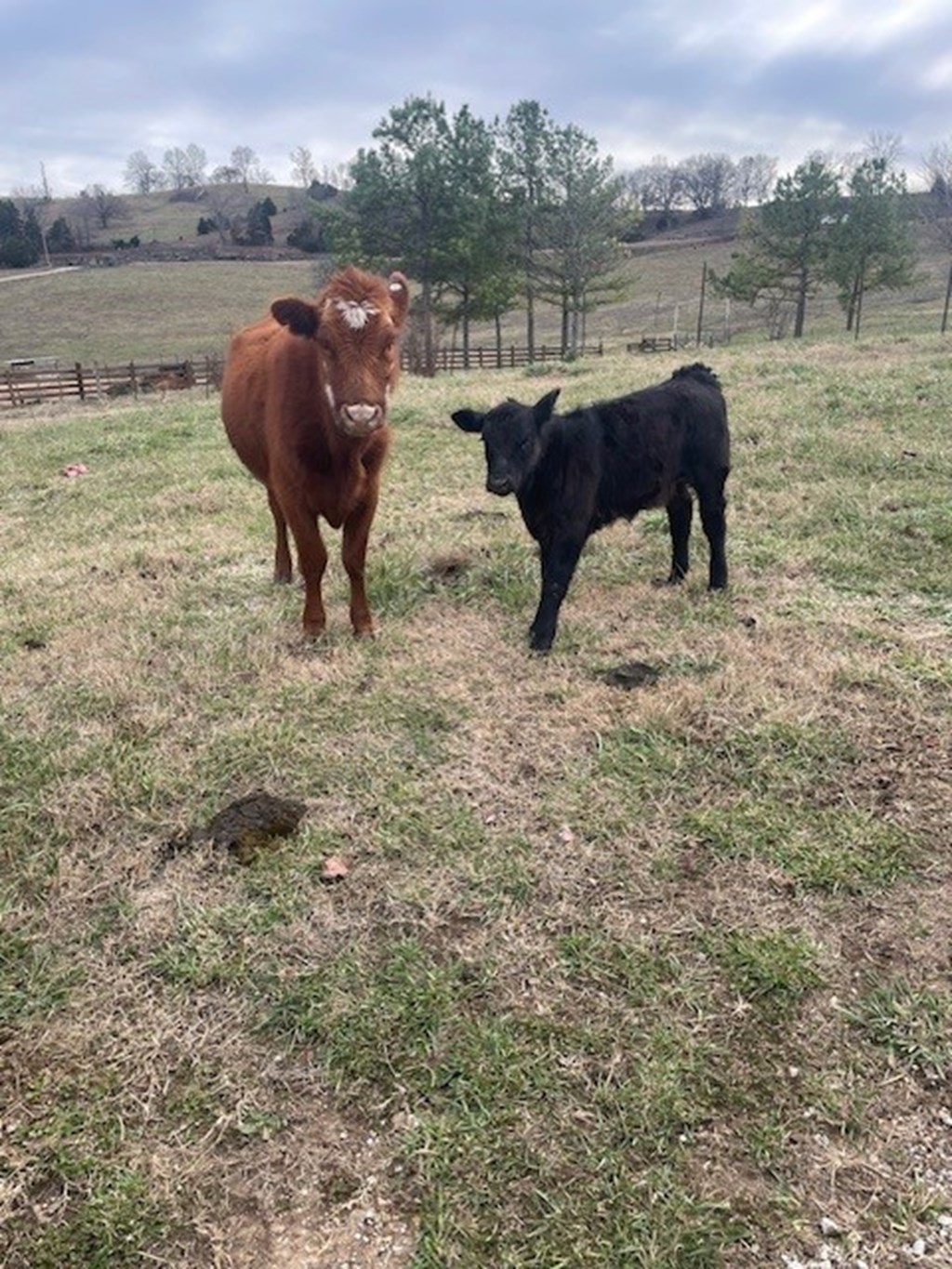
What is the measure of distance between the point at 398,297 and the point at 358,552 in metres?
1.55

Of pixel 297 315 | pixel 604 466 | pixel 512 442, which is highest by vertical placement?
pixel 297 315

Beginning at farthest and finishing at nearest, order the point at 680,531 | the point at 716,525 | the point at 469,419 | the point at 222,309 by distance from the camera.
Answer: the point at 222,309 → the point at 680,531 → the point at 716,525 → the point at 469,419

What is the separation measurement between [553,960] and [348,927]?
0.72 meters

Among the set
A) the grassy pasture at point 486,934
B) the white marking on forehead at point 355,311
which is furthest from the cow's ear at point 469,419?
the grassy pasture at point 486,934

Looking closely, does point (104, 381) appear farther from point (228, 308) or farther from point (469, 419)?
point (228, 308)

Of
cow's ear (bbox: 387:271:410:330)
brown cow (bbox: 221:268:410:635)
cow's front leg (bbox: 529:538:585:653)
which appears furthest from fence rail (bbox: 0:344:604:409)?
cow's front leg (bbox: 529:538:585:653)

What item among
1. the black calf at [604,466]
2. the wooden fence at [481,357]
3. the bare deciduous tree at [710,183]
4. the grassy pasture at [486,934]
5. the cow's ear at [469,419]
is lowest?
the grassy pasture at [486,934]

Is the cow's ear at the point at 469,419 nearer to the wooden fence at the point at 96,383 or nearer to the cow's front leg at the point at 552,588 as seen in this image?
the cow's front leg at the point at 552,588

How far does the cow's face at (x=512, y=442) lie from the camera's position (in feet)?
15.9

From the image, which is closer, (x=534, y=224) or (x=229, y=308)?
(x=534, y=224)

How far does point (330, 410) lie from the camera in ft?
15.9

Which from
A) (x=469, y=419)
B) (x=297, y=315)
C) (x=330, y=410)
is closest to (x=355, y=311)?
(x=297, y=315)

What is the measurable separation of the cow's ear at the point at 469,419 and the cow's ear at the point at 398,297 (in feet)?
2.10

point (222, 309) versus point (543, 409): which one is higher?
point (222, 309)
